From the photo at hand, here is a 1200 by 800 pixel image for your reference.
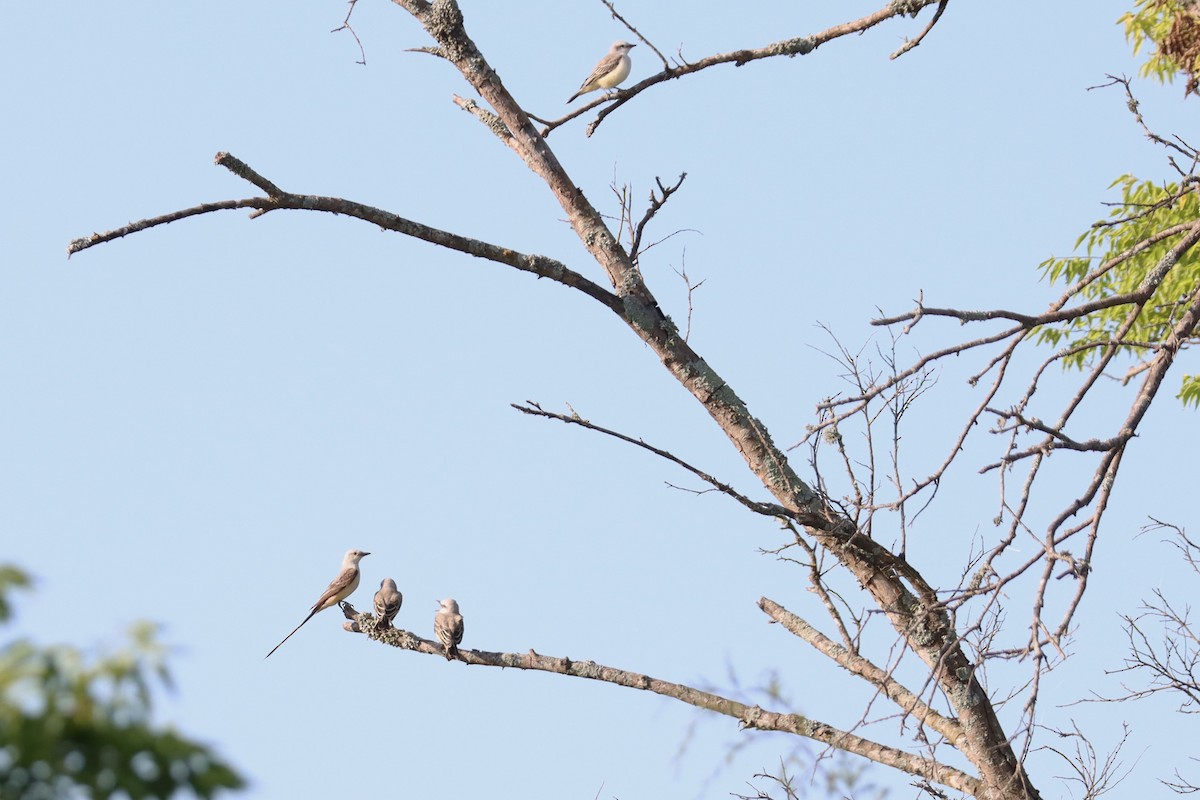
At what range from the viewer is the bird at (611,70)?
12898 millimetres

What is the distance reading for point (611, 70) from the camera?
12906 mm

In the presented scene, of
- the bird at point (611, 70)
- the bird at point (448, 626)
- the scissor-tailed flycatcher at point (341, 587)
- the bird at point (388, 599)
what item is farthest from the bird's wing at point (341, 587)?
the bird at point (611, 70)

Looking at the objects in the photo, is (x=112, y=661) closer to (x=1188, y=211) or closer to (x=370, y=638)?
(x=370, y=638)

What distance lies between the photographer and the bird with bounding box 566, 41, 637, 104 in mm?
12898

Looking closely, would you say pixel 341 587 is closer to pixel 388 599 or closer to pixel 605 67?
pixel 388 599

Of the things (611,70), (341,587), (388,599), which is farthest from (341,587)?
(611,70)

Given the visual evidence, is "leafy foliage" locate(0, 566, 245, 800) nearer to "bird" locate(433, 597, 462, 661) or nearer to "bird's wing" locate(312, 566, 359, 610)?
"bird" locate(433, 597, 462, 661)

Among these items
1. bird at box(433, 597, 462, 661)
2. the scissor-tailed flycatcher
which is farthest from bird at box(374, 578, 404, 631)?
the scissor-tailed flycatcher

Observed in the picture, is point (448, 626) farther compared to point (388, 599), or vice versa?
point (388, 599)

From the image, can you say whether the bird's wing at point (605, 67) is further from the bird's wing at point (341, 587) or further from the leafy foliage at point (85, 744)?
the leafy foliage at point (85, 744)

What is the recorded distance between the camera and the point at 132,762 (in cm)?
187

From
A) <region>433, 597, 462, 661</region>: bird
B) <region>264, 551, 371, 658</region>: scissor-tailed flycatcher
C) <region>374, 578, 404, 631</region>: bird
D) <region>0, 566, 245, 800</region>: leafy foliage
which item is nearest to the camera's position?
<region>0, 566, 245, 800</region>: leafy foliage

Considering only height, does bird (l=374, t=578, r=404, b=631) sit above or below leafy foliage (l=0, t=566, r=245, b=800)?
above

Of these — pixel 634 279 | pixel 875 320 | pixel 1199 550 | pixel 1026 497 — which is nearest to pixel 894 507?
pixel 1026 497
